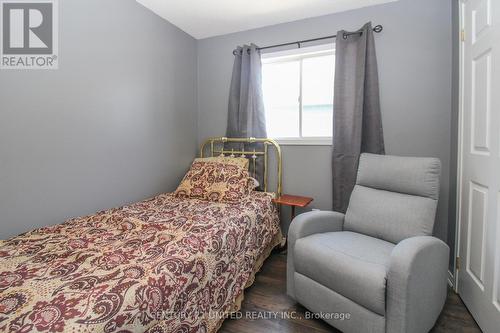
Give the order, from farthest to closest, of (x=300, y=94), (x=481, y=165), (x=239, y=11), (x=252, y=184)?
(x=300, y=94)
(x=252, y=184)
(x=239, y=11)
(x=481, y=165)

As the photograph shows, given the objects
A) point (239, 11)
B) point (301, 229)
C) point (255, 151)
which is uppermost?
point (239, 11)

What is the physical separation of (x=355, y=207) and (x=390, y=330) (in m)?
0.85

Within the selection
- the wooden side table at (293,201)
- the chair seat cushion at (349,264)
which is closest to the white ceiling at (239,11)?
the wooden side table at (293,201)

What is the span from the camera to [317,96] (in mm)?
2586

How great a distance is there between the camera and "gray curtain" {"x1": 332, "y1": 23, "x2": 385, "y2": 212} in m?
2.24

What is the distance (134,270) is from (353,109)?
213cm

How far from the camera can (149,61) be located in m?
2.37

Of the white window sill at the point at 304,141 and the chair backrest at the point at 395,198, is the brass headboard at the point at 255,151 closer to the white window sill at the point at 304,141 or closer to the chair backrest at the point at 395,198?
the white window sill at the point at 304,141

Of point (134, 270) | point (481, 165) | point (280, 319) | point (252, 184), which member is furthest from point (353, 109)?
point (134, 270)

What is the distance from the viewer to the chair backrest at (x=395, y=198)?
1632 mm

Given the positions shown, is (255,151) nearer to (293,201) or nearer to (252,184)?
(252,184)

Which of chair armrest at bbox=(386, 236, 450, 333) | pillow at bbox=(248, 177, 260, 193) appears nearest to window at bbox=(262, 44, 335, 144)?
pillow at bbox=(248, 177, 260, 193)

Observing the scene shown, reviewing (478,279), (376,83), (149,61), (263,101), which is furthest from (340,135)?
(149,61)

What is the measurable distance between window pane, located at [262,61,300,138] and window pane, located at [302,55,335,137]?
0.09m
